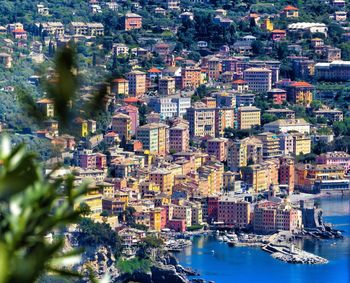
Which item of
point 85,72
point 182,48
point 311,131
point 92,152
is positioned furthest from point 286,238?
point 85,72

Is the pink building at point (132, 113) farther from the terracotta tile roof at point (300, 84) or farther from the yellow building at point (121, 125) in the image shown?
the terracotta tile roof at point (300, 84)

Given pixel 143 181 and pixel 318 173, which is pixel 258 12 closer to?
pixel 318 173

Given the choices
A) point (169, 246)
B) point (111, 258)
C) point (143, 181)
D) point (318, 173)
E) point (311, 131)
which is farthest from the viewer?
point (311, 131)

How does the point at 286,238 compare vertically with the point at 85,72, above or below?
below

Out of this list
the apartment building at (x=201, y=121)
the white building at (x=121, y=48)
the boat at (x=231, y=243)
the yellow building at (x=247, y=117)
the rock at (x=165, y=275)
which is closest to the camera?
the rock at (x=165, y=275)

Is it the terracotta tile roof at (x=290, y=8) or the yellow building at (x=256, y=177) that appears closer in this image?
the yellow building at (x=256, y=177)

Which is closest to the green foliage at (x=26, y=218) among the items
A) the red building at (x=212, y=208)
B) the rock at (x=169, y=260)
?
the rock at (x=169, y=260)

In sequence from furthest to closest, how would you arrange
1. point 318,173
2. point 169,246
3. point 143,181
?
point 318,173 < point 143,181 < point 169,246
